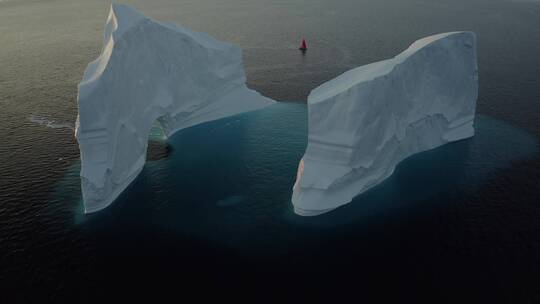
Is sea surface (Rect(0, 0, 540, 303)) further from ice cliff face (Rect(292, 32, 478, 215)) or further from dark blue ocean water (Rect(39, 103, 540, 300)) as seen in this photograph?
ice cliff face (Rect(292, 32, 478, 215))

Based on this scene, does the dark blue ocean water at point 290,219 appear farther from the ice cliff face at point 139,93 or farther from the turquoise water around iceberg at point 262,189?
A: the ice cliff face at point 139,93

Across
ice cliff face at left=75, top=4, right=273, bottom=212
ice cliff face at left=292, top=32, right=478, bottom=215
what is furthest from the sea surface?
ice cliff face at left=75, top=4, right=273, bottom=212

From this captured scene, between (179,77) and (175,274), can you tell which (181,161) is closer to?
(179,77)

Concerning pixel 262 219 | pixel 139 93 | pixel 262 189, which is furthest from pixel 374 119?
pixel 139 93

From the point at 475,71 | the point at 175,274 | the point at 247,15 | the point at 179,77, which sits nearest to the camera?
the point at 175,274

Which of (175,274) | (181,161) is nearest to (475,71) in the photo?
(181,161)

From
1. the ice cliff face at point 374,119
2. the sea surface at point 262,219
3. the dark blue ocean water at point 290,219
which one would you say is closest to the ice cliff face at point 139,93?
the sea surface at point 262,219
